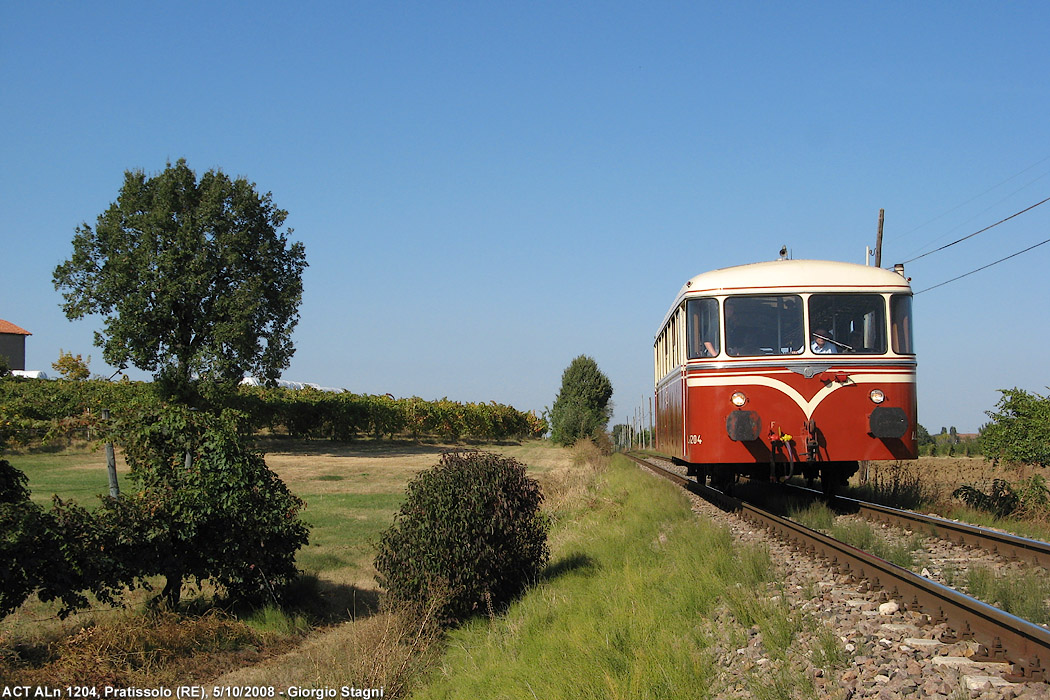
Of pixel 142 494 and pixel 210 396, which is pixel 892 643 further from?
pixel 210 396

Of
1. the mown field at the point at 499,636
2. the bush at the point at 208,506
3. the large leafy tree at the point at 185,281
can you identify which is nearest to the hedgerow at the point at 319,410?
the large leafy tree at the point at 185,281

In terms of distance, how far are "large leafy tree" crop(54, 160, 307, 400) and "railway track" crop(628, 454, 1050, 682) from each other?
104 feet

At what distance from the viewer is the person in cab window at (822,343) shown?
37.2 ft

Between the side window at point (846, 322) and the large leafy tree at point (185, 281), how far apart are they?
29.9 metres

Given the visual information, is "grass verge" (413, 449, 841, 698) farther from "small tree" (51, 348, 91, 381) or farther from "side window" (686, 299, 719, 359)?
"small tree" (51, 348, 91, 381)

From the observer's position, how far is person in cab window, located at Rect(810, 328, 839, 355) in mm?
11344

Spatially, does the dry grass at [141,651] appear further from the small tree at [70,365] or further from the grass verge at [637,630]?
the small tree at [70,365]

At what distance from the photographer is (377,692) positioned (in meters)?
6.55

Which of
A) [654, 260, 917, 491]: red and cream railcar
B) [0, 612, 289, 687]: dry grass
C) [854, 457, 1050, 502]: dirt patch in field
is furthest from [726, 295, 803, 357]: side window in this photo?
[0, 612, 289, 687]: dry grass

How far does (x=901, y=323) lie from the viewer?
1137 cm

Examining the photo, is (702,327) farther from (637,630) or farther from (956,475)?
(956,475)

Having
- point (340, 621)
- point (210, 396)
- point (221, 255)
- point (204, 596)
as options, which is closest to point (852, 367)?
point (340, 621)

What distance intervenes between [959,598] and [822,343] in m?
Answer: 6.42

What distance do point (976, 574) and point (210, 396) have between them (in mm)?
32787
